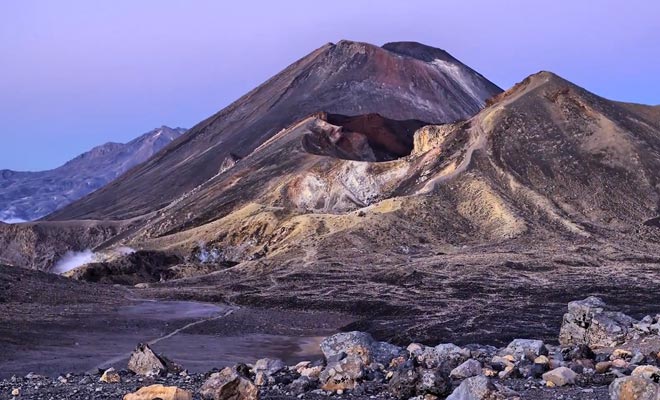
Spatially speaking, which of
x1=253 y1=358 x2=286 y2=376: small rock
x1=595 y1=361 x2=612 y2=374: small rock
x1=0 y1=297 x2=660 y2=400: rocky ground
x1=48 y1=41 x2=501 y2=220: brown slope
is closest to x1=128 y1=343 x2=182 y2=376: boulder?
x1=0 y1=297 x2=660 y2=400: rocky ground

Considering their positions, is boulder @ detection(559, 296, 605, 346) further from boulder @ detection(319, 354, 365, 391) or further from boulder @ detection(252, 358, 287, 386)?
boulder @ detection(319, 354, 365, 391)

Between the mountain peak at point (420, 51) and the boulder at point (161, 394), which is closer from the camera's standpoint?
the boulder at point (161, 394)

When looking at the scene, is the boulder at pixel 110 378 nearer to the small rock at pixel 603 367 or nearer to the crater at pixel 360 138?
the small rock at pixel 603 367

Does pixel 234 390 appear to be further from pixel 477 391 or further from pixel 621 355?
pixel 621 355

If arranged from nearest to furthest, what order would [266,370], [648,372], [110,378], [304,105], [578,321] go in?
[648,372]
[110,378]
[266,370]
[578,321]
[304,105]

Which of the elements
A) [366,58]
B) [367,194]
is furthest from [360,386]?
[366,58]

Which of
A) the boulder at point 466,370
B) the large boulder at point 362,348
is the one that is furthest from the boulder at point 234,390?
the large boulder at point 362,348

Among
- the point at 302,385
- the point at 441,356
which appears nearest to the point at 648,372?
the point at 441,356
